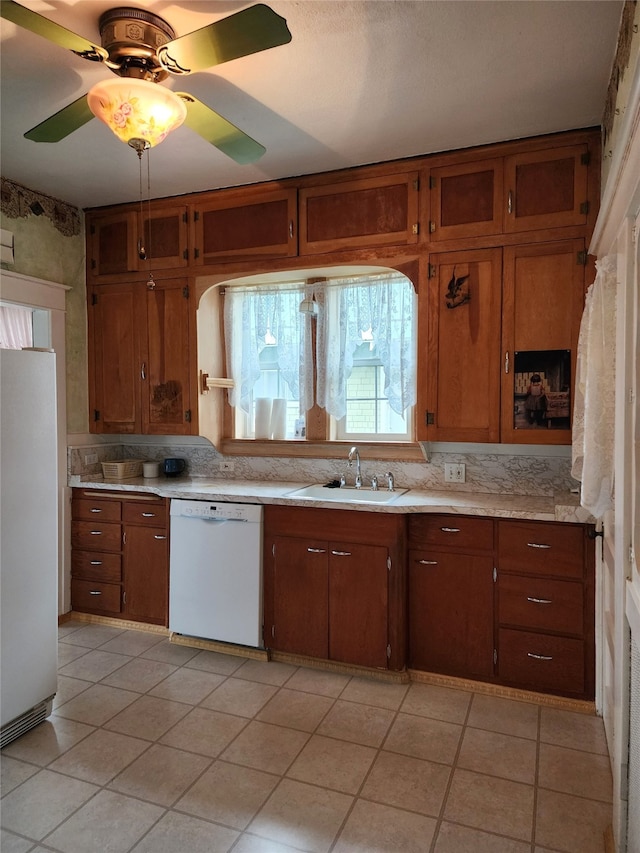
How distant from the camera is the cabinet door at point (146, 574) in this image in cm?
342

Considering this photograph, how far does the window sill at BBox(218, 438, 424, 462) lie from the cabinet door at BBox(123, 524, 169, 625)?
774 millimetres

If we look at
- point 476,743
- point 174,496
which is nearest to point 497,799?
point 476,743

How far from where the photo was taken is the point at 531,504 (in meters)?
2.79

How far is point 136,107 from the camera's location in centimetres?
177

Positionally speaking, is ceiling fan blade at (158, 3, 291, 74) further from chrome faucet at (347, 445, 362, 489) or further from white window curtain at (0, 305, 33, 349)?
white window curtain at (0, 305, 33, 349)

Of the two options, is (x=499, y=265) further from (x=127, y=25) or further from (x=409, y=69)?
(x=127, y=25)

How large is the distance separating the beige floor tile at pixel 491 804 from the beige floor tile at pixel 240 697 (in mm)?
965

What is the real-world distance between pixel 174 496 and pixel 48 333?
1406 mm

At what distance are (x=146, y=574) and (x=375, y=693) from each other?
1.59 m

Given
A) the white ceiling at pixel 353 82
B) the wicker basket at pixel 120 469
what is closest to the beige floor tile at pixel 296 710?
the wicker basket at pixel 120 469

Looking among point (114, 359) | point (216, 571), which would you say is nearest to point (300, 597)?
point (216, 571)

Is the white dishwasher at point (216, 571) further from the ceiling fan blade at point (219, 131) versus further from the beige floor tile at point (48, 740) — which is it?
the ceiling fan blade at point (219, 131)

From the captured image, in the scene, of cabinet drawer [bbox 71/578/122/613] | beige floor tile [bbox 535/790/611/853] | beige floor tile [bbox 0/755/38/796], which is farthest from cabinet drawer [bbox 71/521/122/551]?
beige floor tile [bbox 535/790/611/853]

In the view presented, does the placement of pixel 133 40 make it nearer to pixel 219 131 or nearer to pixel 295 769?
pixel 219 131
